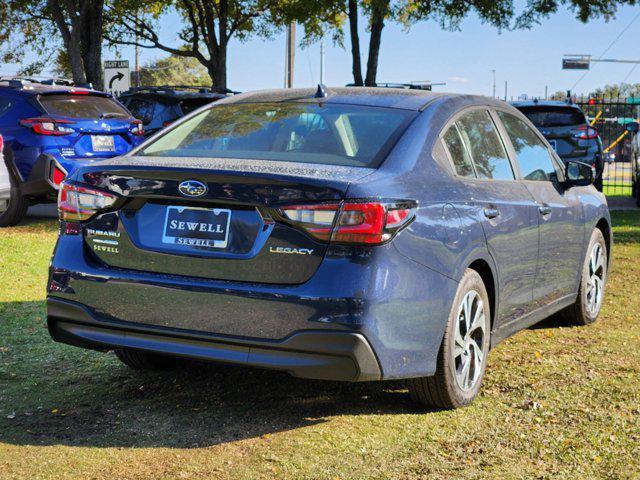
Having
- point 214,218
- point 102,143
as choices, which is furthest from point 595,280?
point 102,143

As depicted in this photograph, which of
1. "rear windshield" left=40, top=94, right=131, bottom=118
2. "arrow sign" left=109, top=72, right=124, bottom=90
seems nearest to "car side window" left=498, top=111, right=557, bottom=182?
"rear windshield" left=40, top=94, right=131, bottom=118

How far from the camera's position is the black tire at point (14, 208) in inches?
495

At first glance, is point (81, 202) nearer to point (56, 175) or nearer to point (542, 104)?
point (56, 175)

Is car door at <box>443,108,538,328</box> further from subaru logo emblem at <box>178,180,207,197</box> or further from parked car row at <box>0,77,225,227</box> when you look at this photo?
parked car row at <box>0,77,225,227</box>

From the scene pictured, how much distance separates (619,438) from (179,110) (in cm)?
1185

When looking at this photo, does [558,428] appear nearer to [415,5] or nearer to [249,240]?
[249,240]

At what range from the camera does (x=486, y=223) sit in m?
4.96

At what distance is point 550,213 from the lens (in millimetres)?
5914

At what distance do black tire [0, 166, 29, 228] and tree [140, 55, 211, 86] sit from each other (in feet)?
270

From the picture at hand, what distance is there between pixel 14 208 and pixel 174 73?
95.0 m

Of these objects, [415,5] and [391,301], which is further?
[415,5]

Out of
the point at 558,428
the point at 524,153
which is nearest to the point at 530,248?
the point at 524,153

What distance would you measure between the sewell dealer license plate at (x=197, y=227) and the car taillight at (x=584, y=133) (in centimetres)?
1378

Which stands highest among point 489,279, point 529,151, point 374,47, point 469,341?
point 374,47
